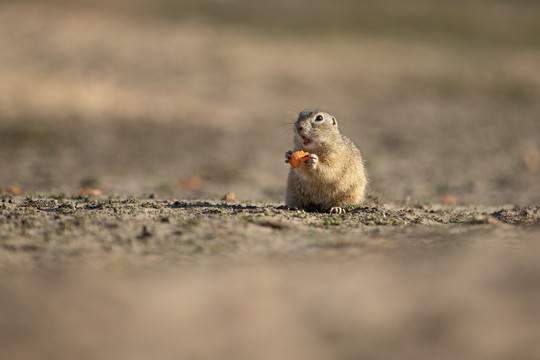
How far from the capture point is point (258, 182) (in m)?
12.8

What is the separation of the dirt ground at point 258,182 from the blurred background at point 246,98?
0.35ft

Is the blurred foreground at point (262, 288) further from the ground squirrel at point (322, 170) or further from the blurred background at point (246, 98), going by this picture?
the blurred background at point (246, 98)

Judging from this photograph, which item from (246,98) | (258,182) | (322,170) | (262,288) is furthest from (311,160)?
(246,98)

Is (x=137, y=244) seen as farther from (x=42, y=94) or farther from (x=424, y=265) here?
(x=42, y=94)

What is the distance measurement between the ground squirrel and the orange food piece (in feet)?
0.18

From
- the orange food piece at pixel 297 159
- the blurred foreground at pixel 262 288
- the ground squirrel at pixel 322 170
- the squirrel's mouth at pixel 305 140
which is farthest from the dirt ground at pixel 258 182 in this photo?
the squirrel's mouth at pixel 305 140

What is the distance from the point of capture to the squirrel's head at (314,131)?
7013mm

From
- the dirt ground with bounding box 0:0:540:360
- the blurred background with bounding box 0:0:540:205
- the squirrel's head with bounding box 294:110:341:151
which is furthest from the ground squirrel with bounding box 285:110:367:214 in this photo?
the blurred background with bounding box 0:0:540:205

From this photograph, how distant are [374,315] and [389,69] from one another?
68.8 ft

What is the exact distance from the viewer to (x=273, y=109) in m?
19.6

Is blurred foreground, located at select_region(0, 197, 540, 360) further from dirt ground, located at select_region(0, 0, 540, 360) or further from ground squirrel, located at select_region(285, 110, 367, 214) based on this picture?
ground squirrel, located at select_region(285, 110, 367, 214)

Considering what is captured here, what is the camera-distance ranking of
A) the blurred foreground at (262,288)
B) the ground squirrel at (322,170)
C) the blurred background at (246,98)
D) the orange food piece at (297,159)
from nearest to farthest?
the blurred foreground at (262,288) < the orange food piece at (297,159) < the ground squirrel at (322,170) < the blurred background at (246,98)

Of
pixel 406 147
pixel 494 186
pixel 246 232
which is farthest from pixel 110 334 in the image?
pixel 406 147

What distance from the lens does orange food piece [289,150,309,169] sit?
677 cm
